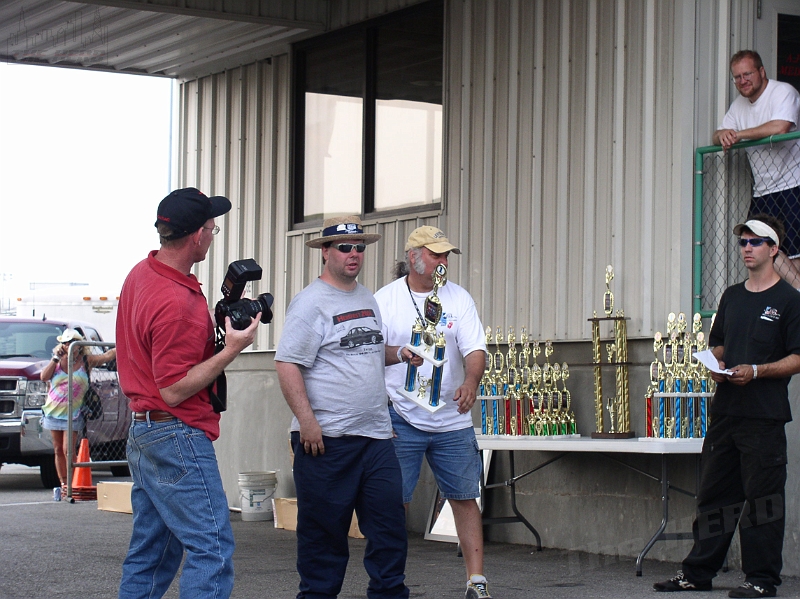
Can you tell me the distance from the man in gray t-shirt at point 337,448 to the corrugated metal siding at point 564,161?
3.06 m

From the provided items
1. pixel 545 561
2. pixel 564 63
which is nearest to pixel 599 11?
pixel 564 63

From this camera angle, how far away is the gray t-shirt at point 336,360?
5492 millimetres

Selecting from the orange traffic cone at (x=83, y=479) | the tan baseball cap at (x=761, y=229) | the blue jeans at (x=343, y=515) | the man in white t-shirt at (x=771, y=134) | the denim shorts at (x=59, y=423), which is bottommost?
the orange traffic cone at (x=83, y=479)

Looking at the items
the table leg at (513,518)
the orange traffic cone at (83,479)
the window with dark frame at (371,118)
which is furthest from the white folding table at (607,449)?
the orange traffic cone at (83,479)

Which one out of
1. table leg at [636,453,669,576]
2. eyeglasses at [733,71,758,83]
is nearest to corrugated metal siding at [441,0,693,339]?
eyeglasses at [733,71,758,83]

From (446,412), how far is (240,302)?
6.72 feet

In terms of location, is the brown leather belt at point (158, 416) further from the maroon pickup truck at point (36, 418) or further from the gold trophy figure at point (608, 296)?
the maroon pickup truck at point (36, 418)

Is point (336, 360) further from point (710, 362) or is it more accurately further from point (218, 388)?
point (710, 362)

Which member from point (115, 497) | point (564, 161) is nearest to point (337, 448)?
point (564, 161)

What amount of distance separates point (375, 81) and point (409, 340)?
5.15m

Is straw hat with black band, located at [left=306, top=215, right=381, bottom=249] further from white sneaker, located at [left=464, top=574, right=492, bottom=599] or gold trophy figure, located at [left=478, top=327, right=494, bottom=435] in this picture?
gold trophy figure, located at [left=478, top=327, right=494, bottom=435]

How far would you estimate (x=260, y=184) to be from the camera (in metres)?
12.3

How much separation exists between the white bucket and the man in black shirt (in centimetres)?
530

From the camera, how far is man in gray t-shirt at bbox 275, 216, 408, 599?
5484 mm
